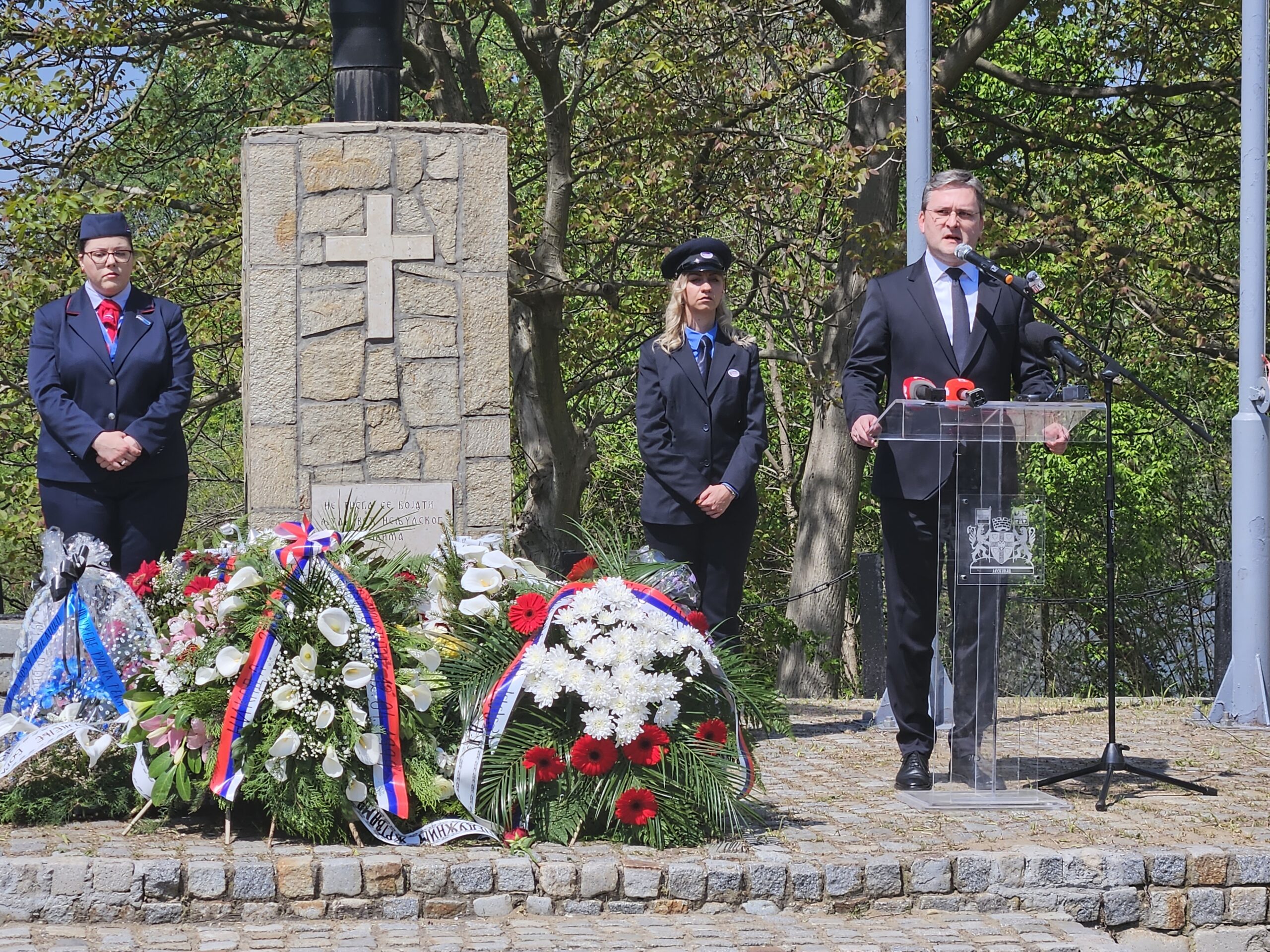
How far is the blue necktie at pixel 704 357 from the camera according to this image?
654 cm

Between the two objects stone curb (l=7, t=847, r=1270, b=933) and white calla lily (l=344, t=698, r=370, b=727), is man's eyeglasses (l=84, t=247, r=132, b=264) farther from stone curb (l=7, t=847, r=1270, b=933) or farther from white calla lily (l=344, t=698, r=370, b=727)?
stone curb (l=7, t=847, r=1270, b=933)

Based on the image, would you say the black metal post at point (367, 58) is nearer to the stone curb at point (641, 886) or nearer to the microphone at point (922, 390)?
the microphone at point (922, 390)

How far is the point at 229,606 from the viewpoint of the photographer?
503 cm

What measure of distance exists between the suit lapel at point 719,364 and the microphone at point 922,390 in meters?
1.19

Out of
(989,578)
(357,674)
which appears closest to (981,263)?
(989,578)

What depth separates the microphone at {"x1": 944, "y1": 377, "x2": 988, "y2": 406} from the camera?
5.25 meters

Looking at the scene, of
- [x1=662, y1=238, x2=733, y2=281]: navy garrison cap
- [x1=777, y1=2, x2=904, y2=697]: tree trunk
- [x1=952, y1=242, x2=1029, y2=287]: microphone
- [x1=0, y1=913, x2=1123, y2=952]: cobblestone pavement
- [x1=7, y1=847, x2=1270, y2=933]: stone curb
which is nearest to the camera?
[x1=0, y1=913, x2=1123, y2=952]: cobblestone pavement

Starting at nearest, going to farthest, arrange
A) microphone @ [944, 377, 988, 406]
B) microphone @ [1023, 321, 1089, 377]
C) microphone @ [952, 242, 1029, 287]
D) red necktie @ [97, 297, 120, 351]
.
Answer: microphone @ [944, 377, 988, 406]
microphone @ [952, 242, 1029, 287]
microphone @ [1023, 321, 1089, 377]
red necktie @ [97, 297, 120, 351]

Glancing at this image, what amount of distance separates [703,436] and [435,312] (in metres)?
1.38

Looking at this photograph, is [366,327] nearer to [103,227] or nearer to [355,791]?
[103,227]

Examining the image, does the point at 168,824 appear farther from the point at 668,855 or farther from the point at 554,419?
the point at 554,419

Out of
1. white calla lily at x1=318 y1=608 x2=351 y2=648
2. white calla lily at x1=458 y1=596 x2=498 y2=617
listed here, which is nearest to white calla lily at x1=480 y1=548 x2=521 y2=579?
white calla lily at x1=458 y1=596 x2=498 y2=617

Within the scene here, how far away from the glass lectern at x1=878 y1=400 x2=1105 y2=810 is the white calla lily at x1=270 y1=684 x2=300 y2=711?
6.80 feet

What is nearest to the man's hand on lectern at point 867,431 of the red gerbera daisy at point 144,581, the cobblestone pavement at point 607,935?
the cobblestone pavement at point 607,935
